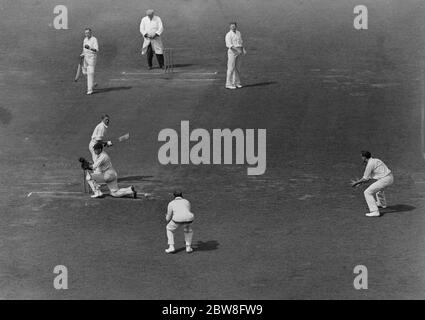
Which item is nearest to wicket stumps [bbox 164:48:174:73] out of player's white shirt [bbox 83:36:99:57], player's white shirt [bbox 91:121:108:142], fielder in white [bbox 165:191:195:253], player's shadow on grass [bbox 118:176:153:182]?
player's white shirt [bbox 83:36:99:57]

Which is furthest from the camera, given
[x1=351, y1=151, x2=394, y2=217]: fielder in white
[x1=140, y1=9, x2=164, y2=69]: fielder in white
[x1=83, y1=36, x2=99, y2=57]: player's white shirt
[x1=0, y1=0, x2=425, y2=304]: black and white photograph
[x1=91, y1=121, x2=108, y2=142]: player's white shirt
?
[x1=140, y1=9, x2=164, y2=69]: fielder in white

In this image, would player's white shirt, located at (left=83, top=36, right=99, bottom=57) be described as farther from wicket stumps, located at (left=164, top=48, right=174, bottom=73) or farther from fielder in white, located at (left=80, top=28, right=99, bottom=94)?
wicket stumps, located at (left=164, top=48, right=174, bottom=73)

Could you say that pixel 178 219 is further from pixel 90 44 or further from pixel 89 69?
pixel 90 44

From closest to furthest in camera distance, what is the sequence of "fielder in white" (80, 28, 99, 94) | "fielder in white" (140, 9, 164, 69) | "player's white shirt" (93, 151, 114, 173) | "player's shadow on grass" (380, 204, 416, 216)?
"player's shadow on grass" (380, 204, 416, 216), "player's white shirt" (93, 151, 114, 173), "fielder in white" (80, 28, 99, 94), "fielder in white" (140, 9, 164, 69)

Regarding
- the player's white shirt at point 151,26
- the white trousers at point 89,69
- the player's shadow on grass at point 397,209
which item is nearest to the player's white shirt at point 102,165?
the player's shadow on grass at point 397,209

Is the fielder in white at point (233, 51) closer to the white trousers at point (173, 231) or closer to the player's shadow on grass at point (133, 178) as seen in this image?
the player's shadow on grass at point (133, 178)

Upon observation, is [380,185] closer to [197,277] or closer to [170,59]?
[197,277]

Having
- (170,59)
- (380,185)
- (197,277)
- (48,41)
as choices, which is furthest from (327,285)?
(48,41)

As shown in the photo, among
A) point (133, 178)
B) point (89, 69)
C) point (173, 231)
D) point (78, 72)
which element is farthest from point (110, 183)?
point (78, 72)
